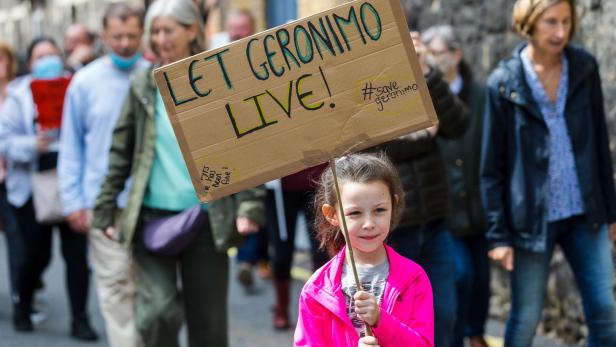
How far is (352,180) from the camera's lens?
3.86 metres

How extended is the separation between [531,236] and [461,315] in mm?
1651

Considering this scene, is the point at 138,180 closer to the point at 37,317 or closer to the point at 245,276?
the point at 37,317

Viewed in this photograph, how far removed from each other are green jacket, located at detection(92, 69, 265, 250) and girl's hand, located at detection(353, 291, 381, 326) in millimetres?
1890

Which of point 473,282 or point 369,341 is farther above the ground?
point 369,341

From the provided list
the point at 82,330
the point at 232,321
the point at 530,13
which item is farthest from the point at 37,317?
the point at 530,13

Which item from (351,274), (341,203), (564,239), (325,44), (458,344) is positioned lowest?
(458,344)

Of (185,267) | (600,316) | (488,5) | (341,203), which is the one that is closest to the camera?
(341,203)

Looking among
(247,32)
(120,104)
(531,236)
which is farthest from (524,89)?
(247,32)

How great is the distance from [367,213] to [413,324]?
1.27 ft

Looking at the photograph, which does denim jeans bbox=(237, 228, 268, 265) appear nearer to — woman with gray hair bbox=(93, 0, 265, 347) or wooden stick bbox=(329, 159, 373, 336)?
woman with gray hair bbox=(93, 0, 265, 347)

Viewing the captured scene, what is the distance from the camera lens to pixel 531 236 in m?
5.21

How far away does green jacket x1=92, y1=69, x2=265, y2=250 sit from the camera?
5.46m

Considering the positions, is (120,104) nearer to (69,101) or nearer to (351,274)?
(69,101)

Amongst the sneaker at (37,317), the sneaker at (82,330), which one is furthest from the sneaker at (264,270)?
the sneaker at (82,330)
